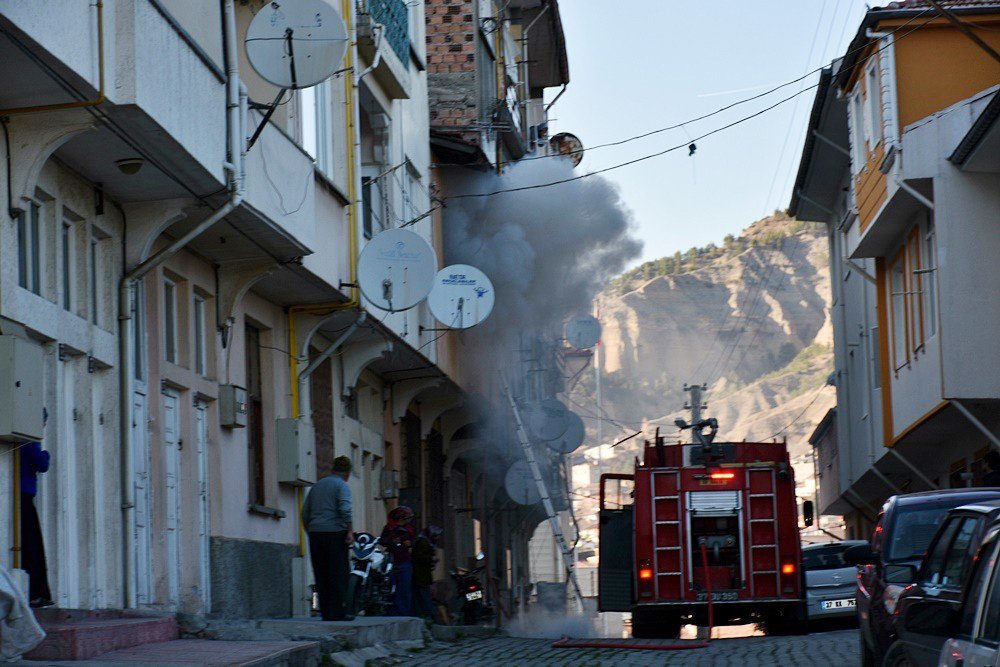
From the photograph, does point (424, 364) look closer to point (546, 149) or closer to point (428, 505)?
point (428, 505)

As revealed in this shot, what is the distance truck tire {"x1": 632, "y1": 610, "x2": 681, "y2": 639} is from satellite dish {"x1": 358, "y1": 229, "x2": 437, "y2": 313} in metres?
5.31

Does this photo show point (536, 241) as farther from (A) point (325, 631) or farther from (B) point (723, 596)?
(A) point (325, 631)

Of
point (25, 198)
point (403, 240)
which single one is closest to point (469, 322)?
point (403, 240)

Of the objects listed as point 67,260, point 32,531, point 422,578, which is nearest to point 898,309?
point 422,578

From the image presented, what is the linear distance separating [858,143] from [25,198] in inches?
685

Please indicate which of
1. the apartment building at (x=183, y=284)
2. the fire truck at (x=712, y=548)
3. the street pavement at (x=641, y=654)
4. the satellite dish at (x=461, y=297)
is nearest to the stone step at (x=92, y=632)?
the apartment building at (x=183, y=284)

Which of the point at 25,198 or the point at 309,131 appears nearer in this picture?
the point at 25,198

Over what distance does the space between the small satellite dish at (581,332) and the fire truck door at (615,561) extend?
13.9m

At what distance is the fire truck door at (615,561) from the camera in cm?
2109

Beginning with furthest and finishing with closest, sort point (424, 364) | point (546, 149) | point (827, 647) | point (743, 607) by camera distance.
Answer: point (546, 149) → point (424, 364) → point (743, 607) → point (827, 647)

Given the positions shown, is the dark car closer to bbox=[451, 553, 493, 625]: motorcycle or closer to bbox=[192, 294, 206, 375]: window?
bbox=[192, 294, 206, 375]: window

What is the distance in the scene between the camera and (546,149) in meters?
37.4

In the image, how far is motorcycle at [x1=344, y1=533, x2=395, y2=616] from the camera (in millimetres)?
19141

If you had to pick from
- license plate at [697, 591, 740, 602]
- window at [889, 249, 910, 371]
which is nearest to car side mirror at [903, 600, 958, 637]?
license plate at [697, 591, 740, 602]
